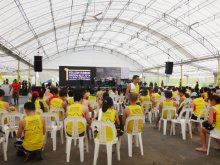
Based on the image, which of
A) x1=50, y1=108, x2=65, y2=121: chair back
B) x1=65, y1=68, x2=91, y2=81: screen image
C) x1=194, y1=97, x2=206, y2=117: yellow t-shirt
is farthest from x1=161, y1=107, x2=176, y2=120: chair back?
x1=65, y1=68, x2=91, y2=81: screen image

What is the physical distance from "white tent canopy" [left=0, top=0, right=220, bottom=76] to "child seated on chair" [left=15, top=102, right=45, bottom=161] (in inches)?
397

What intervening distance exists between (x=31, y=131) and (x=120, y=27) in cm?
2128

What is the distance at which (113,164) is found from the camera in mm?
3885

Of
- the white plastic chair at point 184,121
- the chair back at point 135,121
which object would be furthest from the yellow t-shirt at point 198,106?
the chair back at point 135,121

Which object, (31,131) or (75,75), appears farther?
(75,75)

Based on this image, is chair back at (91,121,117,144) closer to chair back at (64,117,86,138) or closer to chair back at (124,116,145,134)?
chair back at (64,117,86,138)

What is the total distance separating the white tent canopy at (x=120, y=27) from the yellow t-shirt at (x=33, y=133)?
33.3 feet

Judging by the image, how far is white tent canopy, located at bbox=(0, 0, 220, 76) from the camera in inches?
612

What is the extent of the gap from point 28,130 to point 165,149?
2.78 m

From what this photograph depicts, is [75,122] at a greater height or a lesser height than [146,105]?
greater

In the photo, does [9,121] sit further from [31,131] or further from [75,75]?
[75,75]

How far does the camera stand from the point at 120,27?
23875 millimetres

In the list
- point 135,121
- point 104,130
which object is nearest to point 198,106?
point 135,121

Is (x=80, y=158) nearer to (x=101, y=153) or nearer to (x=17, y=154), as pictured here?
(x=101, y=153)
